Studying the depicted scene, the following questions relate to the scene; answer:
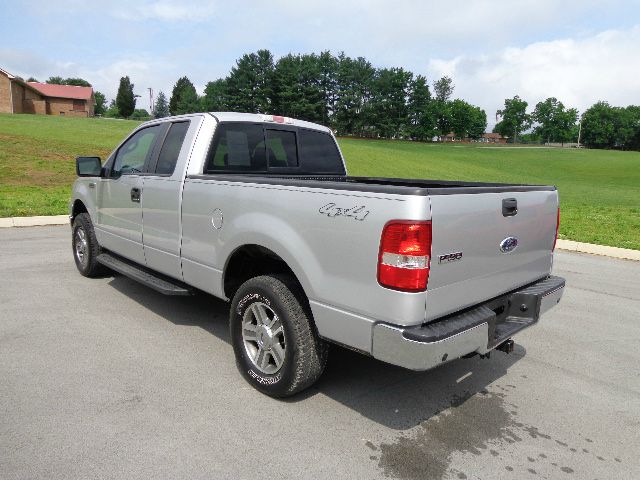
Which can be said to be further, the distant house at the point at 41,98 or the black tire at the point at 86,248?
the distant house at the point at 41,98

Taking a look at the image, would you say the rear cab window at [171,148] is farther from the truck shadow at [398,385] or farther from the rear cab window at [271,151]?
the truck shadow at [398,385]

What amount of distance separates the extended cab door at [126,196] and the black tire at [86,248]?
→ 33 cm

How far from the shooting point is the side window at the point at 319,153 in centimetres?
494

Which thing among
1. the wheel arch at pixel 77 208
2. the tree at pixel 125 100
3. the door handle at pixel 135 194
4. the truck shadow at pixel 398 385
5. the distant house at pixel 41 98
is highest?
the tree at pixel 125 100

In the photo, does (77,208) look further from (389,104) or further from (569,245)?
(389,104)

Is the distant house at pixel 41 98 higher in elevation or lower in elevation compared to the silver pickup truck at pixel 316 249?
higher

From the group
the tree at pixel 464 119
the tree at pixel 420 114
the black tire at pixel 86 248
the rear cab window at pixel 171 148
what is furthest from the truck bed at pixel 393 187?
the tree at pixel 464 119

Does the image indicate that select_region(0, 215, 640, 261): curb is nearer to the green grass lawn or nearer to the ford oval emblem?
the green grass lawn

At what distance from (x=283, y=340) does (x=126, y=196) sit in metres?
2.52

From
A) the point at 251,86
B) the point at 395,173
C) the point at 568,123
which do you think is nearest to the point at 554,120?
the point at 568,123

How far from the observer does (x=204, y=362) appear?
3.88 metres

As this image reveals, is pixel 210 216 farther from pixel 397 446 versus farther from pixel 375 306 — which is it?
pixel 397 446

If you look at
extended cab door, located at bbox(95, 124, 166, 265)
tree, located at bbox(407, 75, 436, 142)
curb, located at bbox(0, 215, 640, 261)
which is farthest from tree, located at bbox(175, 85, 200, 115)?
extended cab door, located at bbox(95, 124, 166, 265)

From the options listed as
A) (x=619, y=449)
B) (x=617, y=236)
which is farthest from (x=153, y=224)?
(x=617, y=236)
